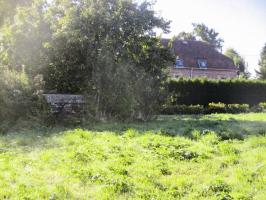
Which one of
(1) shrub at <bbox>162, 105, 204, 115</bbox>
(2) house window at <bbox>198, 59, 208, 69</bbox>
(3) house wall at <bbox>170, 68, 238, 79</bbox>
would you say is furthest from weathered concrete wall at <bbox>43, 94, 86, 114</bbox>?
(2) house window at <bbox>198, 59, 208, 69</bbox>

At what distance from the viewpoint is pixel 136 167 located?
27.6 feet

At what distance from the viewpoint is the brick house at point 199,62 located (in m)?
54.8

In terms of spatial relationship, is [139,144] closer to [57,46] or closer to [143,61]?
[143,61]

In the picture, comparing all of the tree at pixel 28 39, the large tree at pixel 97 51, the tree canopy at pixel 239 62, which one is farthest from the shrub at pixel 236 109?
the tree canopy at pixel 239 62

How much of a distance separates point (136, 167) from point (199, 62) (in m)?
48.6

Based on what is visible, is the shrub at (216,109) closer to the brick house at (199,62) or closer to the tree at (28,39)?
the tree at (28,39)

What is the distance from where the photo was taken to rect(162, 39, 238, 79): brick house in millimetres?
54834

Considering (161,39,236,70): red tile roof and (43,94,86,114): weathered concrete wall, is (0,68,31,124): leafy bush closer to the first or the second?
(43,94,86,114): weathered concrete wall

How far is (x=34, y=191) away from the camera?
22.0 ft

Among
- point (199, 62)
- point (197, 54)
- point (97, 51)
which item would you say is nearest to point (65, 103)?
point (97, 51)

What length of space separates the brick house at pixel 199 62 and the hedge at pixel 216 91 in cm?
1692

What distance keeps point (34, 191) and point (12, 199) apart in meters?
0.48

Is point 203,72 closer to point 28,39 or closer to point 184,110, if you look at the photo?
point 184,110

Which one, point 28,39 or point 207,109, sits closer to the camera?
point 28,39
